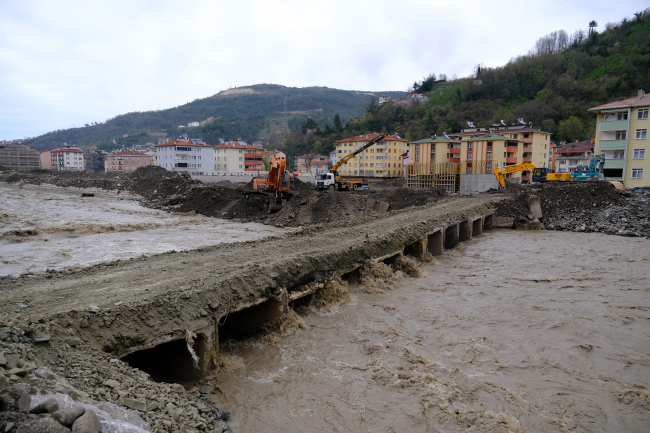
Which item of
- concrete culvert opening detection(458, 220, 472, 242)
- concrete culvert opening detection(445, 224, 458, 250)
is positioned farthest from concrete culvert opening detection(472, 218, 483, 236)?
concrete culvert opening detection(445, 224, 458, 250)

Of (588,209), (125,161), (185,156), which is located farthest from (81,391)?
(125,161)

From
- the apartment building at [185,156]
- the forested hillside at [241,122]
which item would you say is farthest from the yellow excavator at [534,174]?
the forested hillside at [241,122]

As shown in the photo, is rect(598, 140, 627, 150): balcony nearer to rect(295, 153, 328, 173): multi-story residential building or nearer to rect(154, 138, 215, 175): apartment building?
rect(295, 153, 328, 173): multi-story residential building

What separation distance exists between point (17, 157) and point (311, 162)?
62192mm

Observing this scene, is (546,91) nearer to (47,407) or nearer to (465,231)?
(465,231)

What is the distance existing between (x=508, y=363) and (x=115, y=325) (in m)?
6.42

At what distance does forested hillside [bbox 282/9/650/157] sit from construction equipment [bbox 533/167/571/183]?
38.5 meters

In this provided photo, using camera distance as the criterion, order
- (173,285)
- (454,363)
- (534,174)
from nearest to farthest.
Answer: (454,363), (173,285), (534,174)

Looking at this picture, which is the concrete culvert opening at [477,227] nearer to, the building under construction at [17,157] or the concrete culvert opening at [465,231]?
the concrete culvert opening at [465,231]

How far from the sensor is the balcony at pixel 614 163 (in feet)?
121

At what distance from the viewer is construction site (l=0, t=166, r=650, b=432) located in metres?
5.11

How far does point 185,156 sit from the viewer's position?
78.0m

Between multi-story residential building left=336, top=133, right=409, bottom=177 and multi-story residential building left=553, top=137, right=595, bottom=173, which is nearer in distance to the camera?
multi-story residential building left=553, top=137, right=595, bottom=173

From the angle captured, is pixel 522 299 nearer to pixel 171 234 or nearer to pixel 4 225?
pixel 171 234
